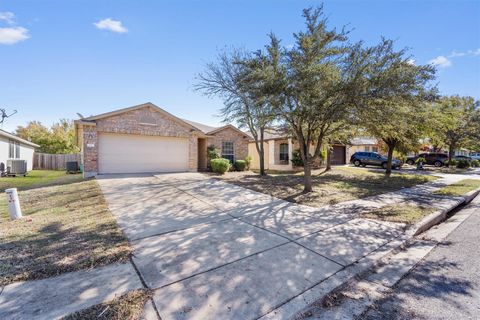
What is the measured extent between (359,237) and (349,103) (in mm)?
4507

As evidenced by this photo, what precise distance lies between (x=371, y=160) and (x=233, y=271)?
80.5 ft

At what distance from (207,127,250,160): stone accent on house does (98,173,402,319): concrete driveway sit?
33.6 ft

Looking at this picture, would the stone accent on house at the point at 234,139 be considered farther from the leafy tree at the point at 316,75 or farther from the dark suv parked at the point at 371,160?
the dark suv parked at the point at 371,160

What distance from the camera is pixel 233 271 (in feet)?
10.2

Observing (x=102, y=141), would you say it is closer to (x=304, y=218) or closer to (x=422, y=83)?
(x=304, y=218)

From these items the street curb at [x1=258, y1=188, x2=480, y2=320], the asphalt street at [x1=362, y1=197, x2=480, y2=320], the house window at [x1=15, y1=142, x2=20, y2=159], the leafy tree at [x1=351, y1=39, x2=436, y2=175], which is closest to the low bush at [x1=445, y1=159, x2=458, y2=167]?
the leafy tree at [x1=351, y1=39, x2=436, y2=175]

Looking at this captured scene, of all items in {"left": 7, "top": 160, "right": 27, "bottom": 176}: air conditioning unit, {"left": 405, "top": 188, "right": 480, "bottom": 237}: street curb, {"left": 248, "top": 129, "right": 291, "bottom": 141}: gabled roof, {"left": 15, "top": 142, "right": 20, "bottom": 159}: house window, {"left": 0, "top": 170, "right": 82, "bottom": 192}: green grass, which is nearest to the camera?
{"left": 405, "top": 188, "right": 480, "bottom": 237}: street curb

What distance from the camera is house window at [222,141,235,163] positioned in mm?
17706

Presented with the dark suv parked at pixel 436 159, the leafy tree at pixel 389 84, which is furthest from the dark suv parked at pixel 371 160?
the leafy tree at pixel 389 84

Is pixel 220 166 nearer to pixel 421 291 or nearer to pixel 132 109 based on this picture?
pixel 132 109

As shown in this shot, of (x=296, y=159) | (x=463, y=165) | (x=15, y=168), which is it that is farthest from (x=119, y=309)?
(x=463, y=165)

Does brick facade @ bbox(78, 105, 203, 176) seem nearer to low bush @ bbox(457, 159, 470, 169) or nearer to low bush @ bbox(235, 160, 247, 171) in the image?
low bush @ bbox(235, 160, 247, 171)

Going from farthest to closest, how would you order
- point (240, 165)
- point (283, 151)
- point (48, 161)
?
point (48, 161) → point (283, 151) → point (240, 165)

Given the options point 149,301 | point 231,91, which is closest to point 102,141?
point 231,91
